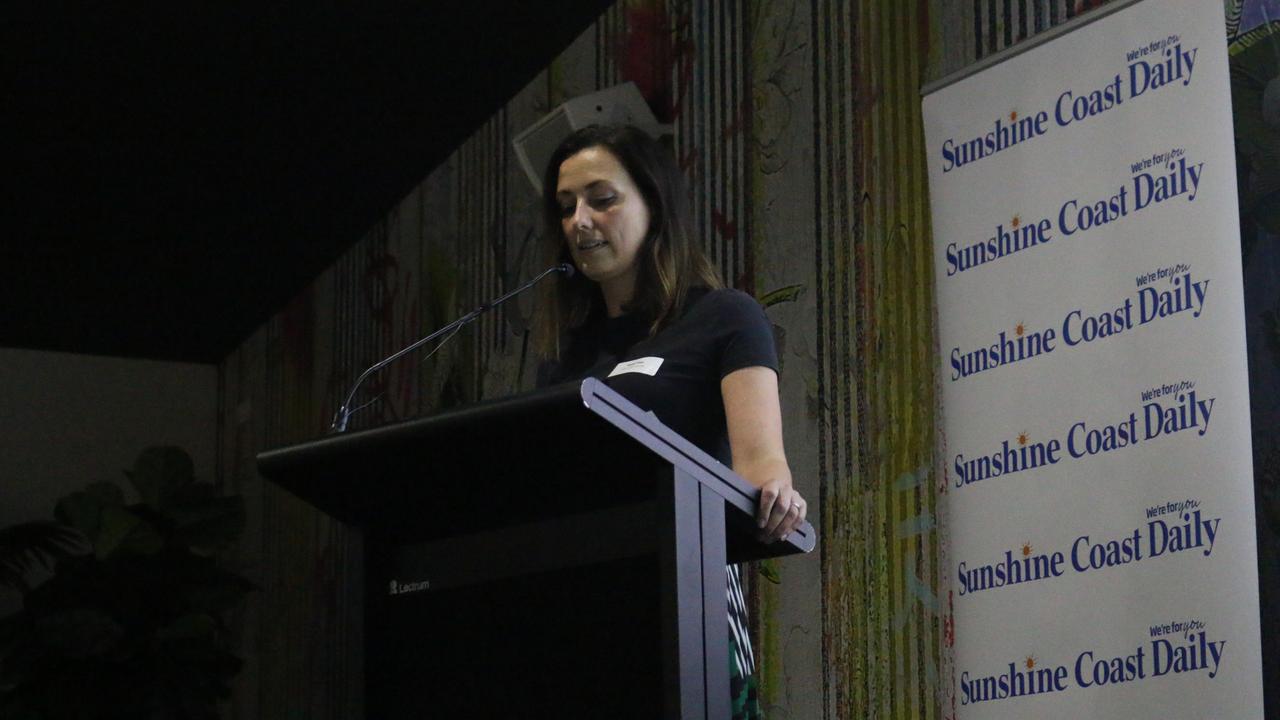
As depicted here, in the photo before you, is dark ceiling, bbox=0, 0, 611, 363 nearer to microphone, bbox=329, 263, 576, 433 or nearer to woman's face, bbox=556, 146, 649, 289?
woman's face, bbox=556, 146, 649, 289

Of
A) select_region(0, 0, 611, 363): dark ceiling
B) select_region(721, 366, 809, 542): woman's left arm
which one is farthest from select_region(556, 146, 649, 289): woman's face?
select_region(0, 0, 611, 363): dark ceiling

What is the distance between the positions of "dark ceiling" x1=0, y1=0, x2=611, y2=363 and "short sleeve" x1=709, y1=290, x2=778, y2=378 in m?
2.91

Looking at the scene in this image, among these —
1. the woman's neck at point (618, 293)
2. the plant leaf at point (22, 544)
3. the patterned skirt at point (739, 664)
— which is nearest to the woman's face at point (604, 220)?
the woman's neck at point (618, 293)

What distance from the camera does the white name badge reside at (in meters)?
1.80

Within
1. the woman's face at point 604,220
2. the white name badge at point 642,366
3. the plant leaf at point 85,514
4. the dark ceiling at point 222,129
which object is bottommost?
the white name badge at point 642,366

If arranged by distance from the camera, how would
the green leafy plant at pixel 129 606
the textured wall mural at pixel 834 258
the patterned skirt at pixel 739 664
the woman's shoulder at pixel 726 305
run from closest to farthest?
the patterned skirt at pixel 739 664
the woman's shoulder at pixel 726 305
the textured wall mural at pixel 834 258
the green leafy plant at pixel 129 606

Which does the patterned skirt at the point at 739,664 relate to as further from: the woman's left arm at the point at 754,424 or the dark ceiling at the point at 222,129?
the dark ceiling at the point at 222,129

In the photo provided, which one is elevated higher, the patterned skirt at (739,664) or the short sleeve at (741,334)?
the short sleeve at (741,334)

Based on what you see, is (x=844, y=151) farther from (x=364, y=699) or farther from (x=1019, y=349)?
(x=364, y=699)

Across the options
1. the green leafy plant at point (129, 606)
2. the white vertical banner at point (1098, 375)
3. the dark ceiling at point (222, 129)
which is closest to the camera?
the white vertical banner at point (1098, 375)

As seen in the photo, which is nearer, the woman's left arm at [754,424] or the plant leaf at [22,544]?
the woman's left arm at [754,424]

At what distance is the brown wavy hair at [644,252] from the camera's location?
76.7 inches

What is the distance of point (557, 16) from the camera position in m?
4.68

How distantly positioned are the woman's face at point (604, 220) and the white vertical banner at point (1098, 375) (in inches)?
36.7
